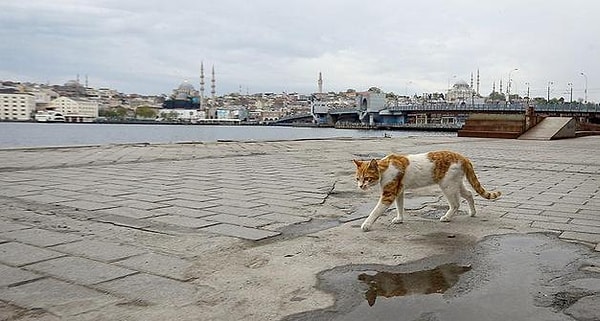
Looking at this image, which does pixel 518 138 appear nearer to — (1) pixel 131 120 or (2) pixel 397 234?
(2) pixel 397 234

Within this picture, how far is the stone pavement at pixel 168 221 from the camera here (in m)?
3.54

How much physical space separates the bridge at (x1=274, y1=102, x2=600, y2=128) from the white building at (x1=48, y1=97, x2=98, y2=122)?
4718cm

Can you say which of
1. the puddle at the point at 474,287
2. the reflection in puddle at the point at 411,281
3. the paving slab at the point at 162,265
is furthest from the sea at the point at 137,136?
the reflection in puddle at the point at 411,281

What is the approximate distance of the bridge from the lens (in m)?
89.4

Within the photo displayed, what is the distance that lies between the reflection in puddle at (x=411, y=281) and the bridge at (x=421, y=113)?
285ft

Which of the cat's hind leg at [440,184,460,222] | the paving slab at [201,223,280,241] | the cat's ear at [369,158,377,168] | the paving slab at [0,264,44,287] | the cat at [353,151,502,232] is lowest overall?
the paving slab at [201,223,280,241]

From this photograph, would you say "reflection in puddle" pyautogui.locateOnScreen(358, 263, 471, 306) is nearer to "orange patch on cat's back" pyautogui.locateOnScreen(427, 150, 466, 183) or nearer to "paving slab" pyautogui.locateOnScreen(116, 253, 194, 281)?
"paving slab" pyautogui.locateOnScreen(116, 253, 194, 281)

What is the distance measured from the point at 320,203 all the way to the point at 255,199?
87 cm

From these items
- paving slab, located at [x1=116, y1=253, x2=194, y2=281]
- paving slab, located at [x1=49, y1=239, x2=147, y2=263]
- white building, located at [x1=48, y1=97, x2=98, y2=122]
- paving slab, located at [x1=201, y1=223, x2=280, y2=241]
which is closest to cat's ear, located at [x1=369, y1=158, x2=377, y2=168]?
paving slab, located at [x1=201, y1=223, x2=280, y2=241]

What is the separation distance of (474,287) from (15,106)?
14621cm

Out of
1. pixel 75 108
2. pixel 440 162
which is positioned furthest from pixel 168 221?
pixel 75 108

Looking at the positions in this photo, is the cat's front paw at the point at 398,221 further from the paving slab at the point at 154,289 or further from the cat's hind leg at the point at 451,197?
the paving slab at the point at 154,289

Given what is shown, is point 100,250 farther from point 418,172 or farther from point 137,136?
point 137,136

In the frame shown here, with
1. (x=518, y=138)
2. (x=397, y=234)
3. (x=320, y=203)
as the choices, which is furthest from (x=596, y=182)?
(x=518, y=138)
